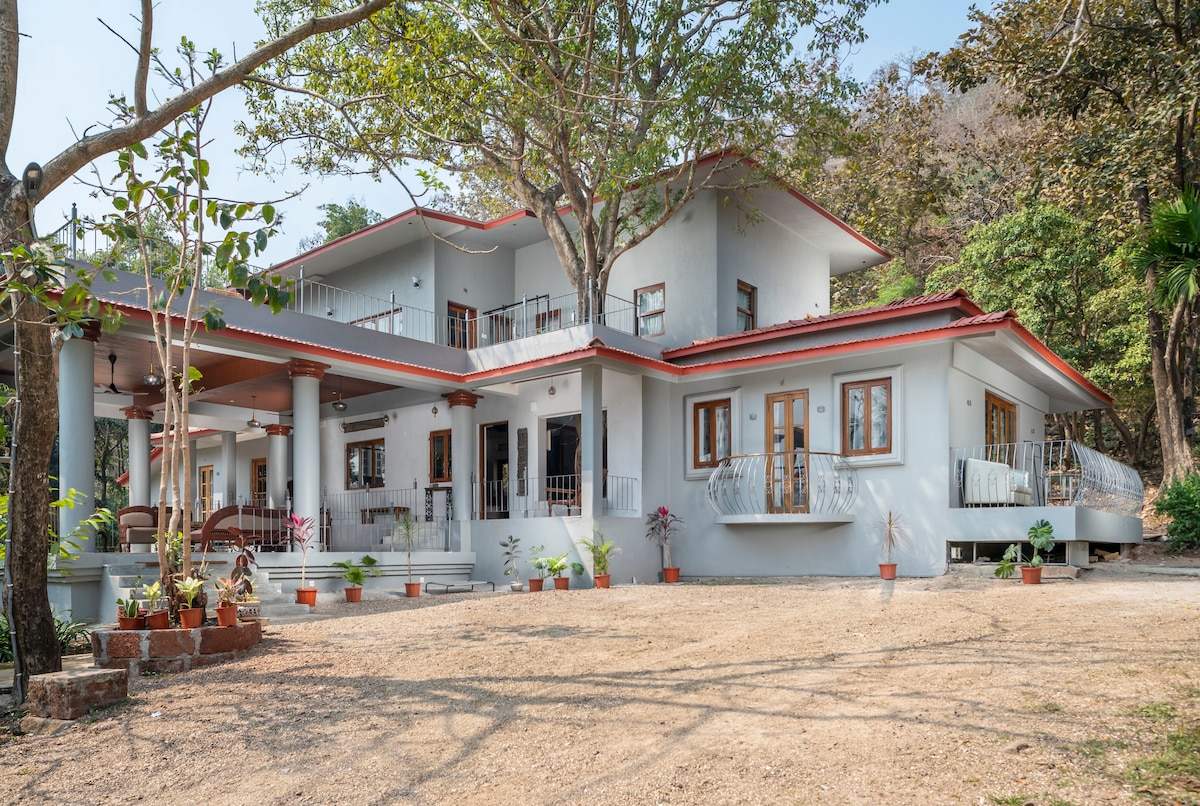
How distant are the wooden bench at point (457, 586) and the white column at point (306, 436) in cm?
226

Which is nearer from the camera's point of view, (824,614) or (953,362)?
(824,614)

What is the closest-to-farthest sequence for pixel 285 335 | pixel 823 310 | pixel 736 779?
pixel 736 779 < pixel 285 335 < pixel 823 310

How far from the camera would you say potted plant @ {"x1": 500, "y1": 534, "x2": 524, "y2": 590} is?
48.2ft

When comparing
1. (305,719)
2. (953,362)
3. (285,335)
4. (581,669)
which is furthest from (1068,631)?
(285,335)

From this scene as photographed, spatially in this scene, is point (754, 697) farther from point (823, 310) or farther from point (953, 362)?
point (823, 310)

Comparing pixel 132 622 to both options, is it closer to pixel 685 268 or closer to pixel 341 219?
pixel 685 268

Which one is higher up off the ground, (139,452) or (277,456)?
(139,452)

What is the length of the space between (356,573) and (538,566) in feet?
8.95

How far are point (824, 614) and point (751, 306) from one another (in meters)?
10.7

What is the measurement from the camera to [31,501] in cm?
656

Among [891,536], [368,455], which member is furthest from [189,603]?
[368,455]

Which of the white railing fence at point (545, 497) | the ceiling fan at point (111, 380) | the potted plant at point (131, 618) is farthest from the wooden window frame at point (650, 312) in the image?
the potted plant at point (131, 618)

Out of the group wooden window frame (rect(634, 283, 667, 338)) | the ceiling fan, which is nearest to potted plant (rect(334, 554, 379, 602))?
the ceiling fan

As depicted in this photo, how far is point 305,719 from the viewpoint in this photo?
19.2 ft
